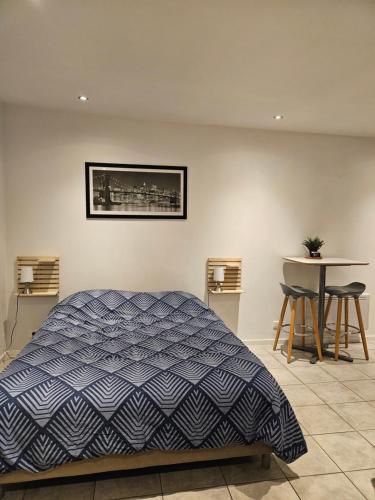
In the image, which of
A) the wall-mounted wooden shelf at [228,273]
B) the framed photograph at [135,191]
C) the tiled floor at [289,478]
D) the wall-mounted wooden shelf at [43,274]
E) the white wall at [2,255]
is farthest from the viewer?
the wall-mounted wooden shelf at [228,273]

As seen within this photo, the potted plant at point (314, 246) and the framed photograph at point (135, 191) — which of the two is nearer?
the framed photograph at point (135, 191)

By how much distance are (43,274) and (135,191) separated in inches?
50.5

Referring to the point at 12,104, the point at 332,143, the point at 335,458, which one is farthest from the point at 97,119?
the point at 335,458

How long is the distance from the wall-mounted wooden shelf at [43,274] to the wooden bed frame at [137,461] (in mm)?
2014

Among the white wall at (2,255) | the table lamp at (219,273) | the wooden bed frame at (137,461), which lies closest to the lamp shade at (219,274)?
the table lamp at (219,273)

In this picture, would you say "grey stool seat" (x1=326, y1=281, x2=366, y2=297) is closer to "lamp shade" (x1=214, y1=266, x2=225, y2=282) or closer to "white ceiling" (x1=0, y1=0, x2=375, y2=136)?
"lamp shade" (x1=214, y1=266, x2=225, y2=282)

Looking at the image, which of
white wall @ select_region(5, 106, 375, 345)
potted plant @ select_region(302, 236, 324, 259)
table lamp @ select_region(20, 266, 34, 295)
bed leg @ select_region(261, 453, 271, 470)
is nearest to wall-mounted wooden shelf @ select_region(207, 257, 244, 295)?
white wall @ select_region(5, 106, 375, 345)

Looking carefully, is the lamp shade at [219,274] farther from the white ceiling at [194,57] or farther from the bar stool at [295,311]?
the white ceiling at [194,57]

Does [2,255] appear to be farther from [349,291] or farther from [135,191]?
[349,291]

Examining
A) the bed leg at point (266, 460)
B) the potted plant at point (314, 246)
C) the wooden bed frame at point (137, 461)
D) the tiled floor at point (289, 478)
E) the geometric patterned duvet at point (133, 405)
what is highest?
the potted plant at point (314, 246)

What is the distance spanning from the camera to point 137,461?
193 cm

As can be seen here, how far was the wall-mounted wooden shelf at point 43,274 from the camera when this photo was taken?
3607 mm

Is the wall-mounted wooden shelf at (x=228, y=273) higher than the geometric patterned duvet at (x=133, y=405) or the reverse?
higher

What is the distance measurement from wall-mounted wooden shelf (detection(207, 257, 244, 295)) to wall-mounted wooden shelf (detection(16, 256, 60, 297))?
5.38 feet
